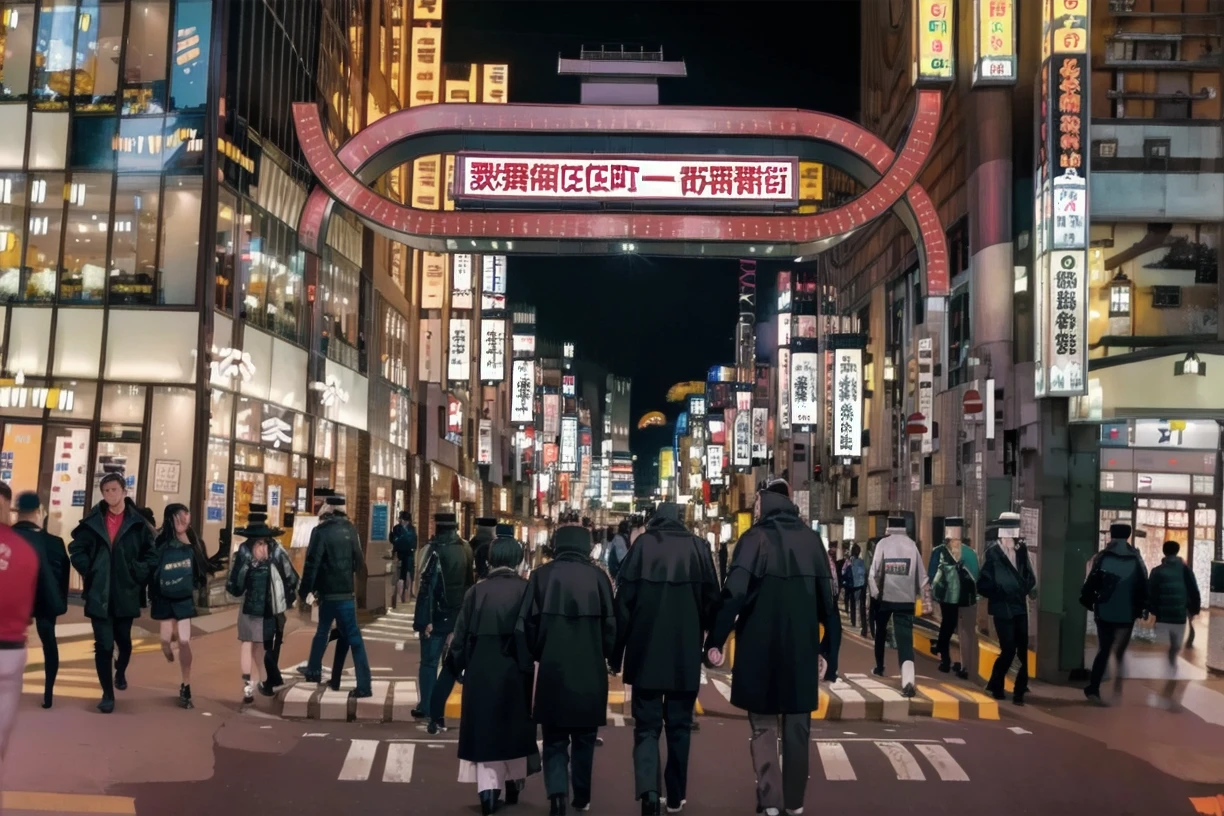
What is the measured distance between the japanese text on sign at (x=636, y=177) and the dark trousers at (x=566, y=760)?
442 inches

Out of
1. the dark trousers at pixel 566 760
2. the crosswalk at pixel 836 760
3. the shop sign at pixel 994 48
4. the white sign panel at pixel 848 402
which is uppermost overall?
the shop sign at pixel 994 48

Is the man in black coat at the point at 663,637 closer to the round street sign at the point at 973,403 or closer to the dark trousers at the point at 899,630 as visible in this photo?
the dark trousers at the point at 899,630

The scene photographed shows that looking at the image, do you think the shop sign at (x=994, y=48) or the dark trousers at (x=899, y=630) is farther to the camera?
the shop sign at (x=994, y=48)

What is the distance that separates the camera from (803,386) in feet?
152

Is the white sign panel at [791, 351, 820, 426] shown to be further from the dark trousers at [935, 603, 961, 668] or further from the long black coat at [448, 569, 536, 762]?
the long black coat at [448, 569, 536, 762]

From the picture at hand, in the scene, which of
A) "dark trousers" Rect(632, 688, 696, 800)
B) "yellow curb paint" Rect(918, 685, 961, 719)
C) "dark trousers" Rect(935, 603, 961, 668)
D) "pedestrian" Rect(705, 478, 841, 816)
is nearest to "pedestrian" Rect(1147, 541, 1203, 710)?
"dark trousers" Rect(935, 603, 961, 668)

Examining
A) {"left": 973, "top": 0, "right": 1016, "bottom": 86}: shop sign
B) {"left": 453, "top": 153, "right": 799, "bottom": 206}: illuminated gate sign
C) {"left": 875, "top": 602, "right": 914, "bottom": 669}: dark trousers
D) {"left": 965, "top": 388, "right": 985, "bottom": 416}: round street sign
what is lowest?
{"left": 875, "top": 602, "right": 914, "bottom": 669}: dark trousers

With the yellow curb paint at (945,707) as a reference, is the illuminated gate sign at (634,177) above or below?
above

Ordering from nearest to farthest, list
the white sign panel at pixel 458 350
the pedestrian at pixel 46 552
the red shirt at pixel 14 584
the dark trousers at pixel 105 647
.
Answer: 1. the red shirt at pixel 14 584
2. the pedestrian at pixel 46 552
3. the dark trousers at pixel 105 647
4. the white sign panel at pixel 458 350

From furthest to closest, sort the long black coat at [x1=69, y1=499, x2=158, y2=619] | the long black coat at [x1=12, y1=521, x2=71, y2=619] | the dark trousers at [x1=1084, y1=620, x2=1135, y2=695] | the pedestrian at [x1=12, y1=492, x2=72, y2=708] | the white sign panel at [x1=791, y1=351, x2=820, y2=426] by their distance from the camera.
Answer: the white sign panel at [x1=791, y1=351, x2=820, y2=426] < the dark trousers at [x1=1084, y1=620, x2=1135, y2=695] < the long black coat at [x1=69, y1=499, x2=158, y2=619] < the pedestrian at [x1=12, y1=492, x2=72, y2=708] < the long black coat at [x1=12, y1=521, x2=71, y2=619]

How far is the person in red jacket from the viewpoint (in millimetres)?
7258

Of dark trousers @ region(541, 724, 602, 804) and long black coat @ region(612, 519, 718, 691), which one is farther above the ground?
long black coat @ region(612, 519, 718, 691)

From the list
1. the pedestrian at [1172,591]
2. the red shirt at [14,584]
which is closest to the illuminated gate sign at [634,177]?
the pedestrian at [1172,591]

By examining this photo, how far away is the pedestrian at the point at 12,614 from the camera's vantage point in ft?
23.8
